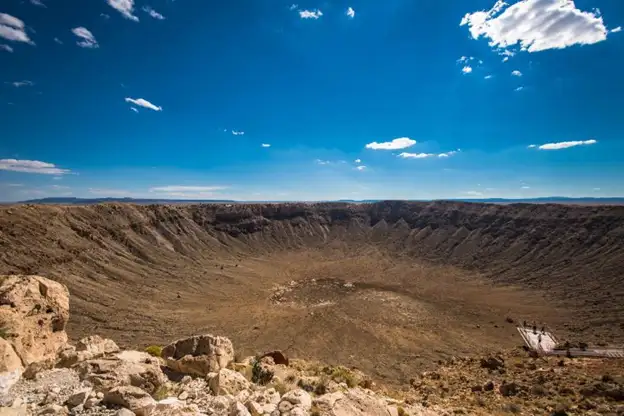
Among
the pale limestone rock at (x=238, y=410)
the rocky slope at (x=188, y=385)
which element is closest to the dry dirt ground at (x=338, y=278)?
the rocky slope at (x=188, y=385)

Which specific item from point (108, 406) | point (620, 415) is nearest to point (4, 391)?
point (108, 406)

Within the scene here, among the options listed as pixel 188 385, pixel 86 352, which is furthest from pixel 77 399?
pixel 86 352

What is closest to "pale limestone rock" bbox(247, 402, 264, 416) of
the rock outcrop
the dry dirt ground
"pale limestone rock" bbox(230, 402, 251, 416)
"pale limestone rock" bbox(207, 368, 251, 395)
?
"pale limestone rock" bbox(230, 402, 251, 416)

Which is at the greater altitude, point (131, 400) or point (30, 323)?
point (131, 400)

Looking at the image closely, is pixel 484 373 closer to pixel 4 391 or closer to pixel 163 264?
pixel 4 391

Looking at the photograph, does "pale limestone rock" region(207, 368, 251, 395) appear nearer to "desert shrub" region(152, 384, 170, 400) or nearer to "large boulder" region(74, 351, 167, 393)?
"desert shrub" region(152, 384, 170, 400)

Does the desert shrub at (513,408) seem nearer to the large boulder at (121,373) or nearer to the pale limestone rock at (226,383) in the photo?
the pale limestone rock at (226,383)

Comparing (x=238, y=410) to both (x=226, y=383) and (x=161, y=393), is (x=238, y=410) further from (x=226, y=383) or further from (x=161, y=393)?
(x=161, y=393)
